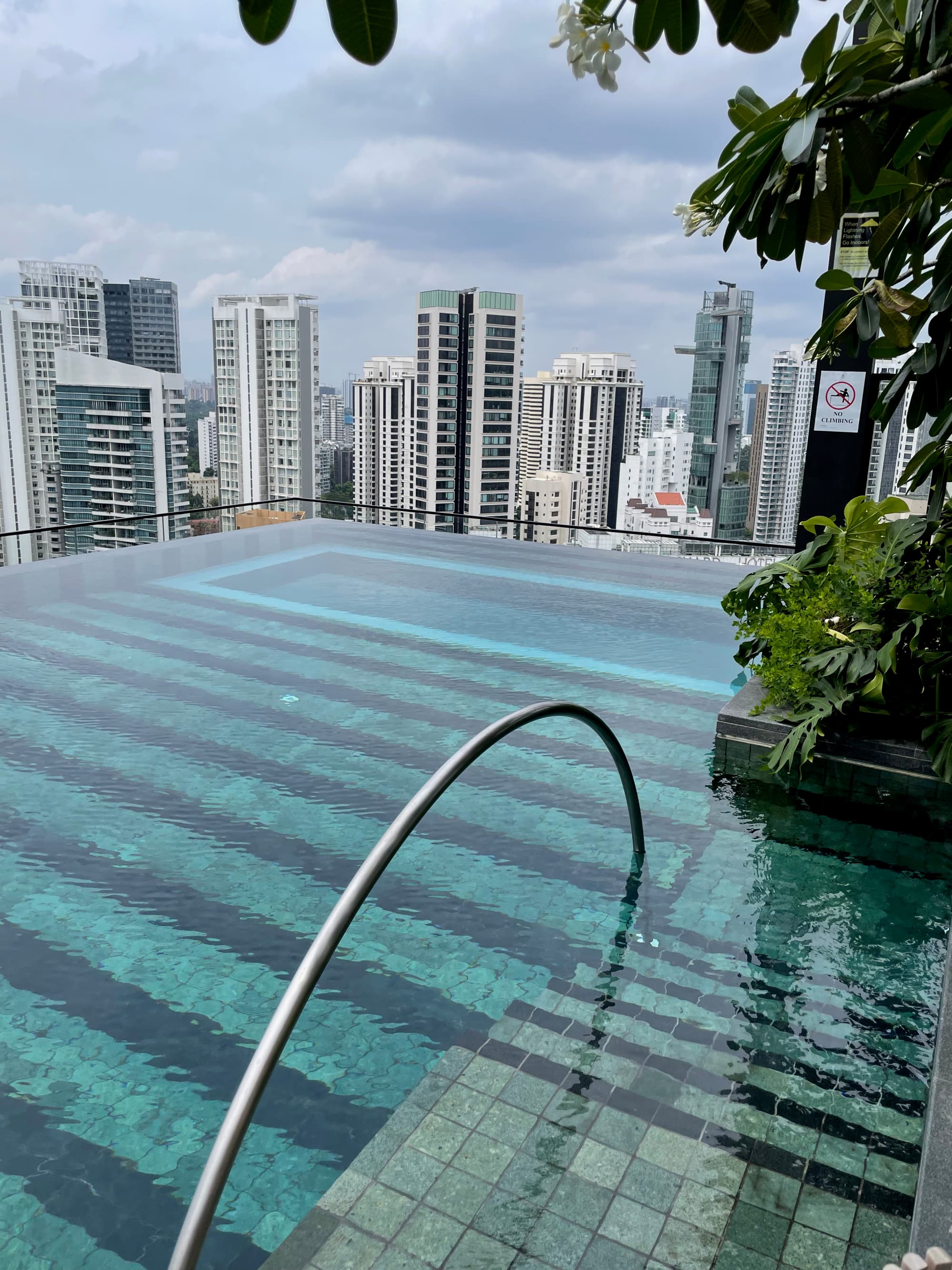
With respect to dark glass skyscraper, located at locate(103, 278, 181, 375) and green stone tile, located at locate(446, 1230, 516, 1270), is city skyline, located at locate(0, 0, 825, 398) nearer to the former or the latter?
dark glass skyscraper, located at locate(103, 278, 181, 375)

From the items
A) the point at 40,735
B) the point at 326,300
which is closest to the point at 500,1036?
the point at 40,735

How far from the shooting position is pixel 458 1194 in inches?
64.5

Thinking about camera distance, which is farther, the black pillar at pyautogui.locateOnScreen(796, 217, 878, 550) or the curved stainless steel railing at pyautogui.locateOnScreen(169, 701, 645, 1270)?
the black pillar at pyautogui.locateOnScreen(796, 217, 878, 550)

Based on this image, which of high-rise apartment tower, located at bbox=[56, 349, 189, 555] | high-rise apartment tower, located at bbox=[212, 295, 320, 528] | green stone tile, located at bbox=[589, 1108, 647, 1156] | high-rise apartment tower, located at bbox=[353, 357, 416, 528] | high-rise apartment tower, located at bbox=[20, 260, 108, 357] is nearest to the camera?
green stone tile, located at bbox=[589, 1108, 647, 1156]

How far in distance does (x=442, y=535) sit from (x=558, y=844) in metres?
7.03

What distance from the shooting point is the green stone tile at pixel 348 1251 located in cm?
149

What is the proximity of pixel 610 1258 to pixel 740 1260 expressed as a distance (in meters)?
0.22

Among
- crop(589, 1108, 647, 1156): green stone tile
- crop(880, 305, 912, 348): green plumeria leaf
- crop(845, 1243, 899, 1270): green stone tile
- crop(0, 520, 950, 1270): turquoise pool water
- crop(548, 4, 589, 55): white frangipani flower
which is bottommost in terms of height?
crop(0, 520, 950, 1270): turquoise pool water

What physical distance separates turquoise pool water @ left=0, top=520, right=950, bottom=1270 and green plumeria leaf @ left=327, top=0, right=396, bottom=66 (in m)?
1.78

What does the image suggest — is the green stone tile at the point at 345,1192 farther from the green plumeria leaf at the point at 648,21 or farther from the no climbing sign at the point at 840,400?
the no climbing sign at the point at 840,400

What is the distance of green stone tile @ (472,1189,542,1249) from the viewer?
5.11 feet

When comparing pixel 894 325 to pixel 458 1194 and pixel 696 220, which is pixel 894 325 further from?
pixel 458 1194

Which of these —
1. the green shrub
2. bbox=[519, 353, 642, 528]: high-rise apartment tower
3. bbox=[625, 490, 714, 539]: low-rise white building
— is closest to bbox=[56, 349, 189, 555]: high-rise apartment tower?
bbox=[625, 490, 714, 539]: low-rise white building

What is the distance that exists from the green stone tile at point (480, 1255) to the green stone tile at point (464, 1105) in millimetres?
255
